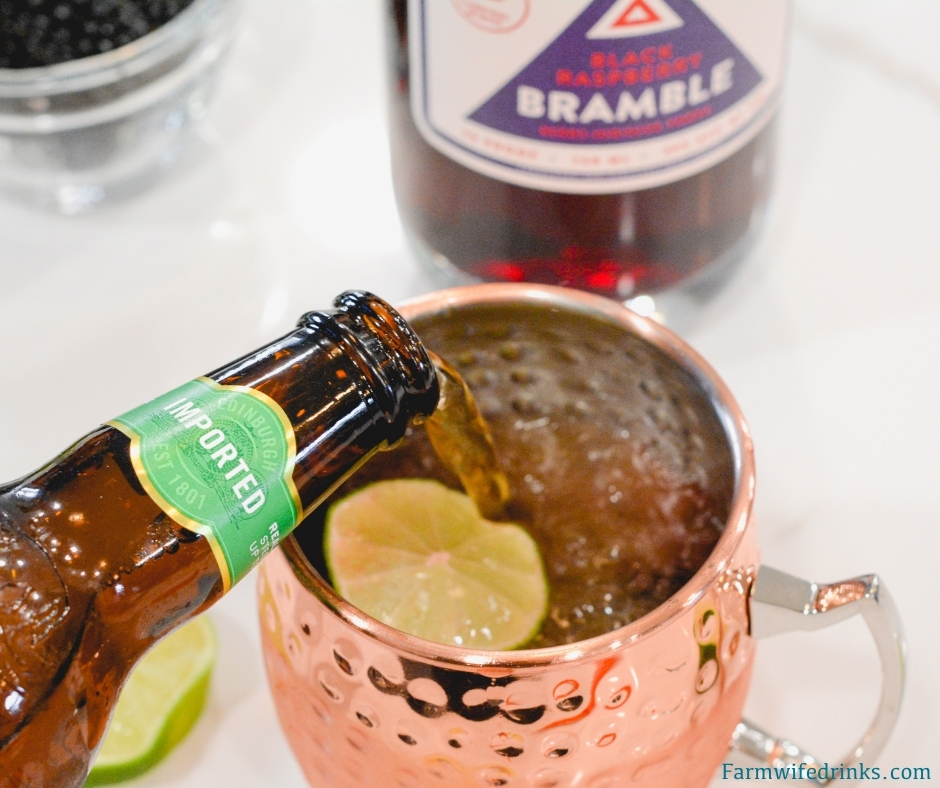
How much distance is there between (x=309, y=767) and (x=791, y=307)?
428mm

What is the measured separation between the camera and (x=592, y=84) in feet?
1.93

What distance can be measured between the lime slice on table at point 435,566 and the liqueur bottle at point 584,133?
0.19 meters

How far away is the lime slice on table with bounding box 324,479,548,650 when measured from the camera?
0.48 m

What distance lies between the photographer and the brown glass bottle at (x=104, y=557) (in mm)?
396

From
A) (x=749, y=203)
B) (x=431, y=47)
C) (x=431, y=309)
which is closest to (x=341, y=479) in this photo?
(x=431, y=309)

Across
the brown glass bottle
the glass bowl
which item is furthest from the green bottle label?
the glass bowl

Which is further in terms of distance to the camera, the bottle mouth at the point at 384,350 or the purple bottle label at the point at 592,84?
the purple bottle label at the point at 592,84

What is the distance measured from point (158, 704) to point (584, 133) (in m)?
0.34

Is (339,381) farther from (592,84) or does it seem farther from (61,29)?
(61,29)

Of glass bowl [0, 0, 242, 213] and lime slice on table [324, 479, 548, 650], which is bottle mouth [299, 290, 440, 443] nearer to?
lime slice on table [324, 479, 548, 650]

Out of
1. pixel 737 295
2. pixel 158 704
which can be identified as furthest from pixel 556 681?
pixel 737 295

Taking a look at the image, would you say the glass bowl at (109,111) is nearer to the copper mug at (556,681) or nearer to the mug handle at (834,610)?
the copper mug at (556,681)

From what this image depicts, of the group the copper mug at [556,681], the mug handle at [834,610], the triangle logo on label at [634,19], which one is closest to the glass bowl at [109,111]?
the triangle logo on label at [634,19]

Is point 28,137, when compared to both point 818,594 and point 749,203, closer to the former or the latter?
point 749,203
